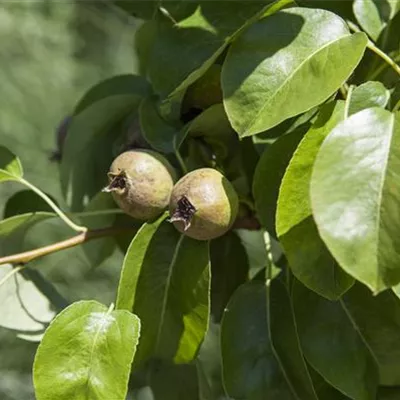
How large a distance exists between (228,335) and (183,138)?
17cm

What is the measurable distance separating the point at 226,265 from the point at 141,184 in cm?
17

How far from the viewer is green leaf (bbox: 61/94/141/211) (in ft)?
3.00

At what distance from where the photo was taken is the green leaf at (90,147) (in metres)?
0.92

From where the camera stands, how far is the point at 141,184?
2.44 feet

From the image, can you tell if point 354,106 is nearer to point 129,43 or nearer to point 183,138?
point 183,138

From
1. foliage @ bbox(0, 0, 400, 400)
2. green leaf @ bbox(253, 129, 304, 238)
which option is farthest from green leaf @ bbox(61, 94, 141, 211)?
green leaf @ bbox(253, 129, 304, 238)

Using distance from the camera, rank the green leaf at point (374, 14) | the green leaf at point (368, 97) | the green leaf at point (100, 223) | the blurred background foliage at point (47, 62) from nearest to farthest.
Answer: the green leaf at point (368, 97) → the green leaf at point (374, 14) → the green leaf at point (100, 223) → the blurred background foliage at point (47, 62)

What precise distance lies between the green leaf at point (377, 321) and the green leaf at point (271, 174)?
3.5 inches

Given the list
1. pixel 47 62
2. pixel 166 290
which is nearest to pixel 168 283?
pixel 166 290

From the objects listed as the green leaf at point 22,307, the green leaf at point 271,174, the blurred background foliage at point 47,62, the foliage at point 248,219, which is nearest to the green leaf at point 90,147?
the foliage at point 248,219

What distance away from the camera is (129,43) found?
259 cm

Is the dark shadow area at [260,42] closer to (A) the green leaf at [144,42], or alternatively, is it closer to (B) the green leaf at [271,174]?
(B) the green leaf at [271,174]

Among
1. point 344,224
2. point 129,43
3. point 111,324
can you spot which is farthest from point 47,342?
point 129,43

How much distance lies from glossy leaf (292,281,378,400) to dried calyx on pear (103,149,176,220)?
131 millimetres
